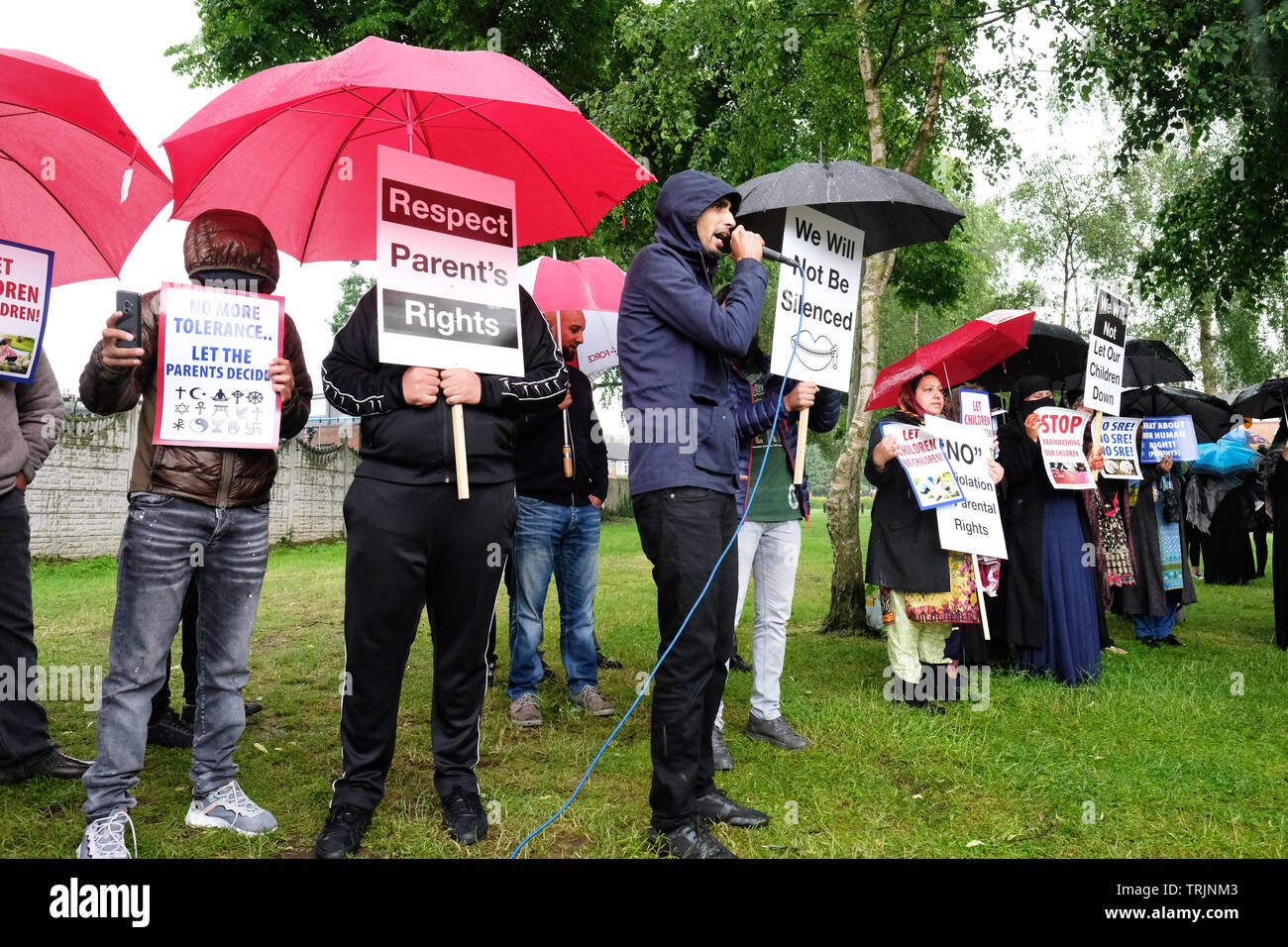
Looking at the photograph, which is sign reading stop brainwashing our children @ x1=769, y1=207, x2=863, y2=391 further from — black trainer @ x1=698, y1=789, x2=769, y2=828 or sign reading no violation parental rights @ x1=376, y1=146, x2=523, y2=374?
black trainer @ x1=698, y1=789, x2=769, y2=828

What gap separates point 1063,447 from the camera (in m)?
6.37

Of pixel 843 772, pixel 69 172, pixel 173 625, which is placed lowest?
pixel 843 772

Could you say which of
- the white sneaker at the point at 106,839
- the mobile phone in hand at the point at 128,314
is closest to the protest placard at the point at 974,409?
the mobile phone in hand at the point at 128,314

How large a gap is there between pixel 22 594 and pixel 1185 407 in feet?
31.3

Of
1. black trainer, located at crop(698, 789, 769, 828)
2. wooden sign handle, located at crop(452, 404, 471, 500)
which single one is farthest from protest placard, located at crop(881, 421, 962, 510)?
wooden sign handle, located at crop(452, 404, 471, 500)

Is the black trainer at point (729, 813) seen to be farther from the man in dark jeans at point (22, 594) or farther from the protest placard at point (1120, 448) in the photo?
the protest placard at point (1120, 448)

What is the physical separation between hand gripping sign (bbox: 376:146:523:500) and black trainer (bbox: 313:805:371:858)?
122cm

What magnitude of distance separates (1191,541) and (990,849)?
39.7 ft

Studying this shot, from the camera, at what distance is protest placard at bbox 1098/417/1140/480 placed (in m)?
7.09

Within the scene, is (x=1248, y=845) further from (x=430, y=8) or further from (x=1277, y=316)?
(x=1277, y=316)

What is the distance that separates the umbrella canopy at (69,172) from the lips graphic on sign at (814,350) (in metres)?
2.67

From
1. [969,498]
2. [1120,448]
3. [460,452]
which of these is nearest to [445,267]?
[460,452]

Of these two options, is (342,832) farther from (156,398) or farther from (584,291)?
(584,291)

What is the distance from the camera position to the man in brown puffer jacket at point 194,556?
3.12 m
